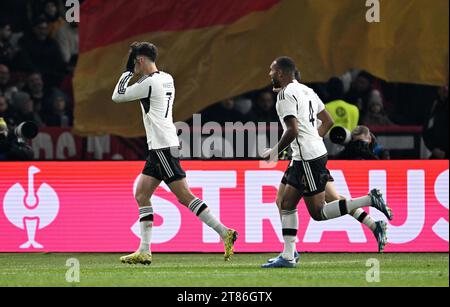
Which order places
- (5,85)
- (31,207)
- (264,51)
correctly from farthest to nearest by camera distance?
(5,85)
(264,51)
(31,207)

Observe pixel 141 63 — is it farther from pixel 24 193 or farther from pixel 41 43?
pixel 41 43

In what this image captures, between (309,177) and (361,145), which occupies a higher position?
(361,145)

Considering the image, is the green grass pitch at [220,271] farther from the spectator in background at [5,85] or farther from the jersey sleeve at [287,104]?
the spectator in background at [5,85]

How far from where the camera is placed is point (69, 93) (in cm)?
1759

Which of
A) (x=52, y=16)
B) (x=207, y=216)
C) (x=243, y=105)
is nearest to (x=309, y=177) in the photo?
(x=207, y=216)

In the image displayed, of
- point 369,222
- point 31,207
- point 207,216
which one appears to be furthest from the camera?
point 31,207

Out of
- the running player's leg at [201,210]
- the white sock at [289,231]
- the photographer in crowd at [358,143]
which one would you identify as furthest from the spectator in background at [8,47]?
the white sock at [289,231]

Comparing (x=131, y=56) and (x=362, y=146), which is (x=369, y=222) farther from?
(x=131, y=56)

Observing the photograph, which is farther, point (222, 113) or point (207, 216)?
point (222, 113)

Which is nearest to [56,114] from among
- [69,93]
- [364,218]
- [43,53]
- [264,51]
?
[69,93]

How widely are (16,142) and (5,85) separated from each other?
→ 2.96 m

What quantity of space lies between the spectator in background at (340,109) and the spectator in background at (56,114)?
355cm

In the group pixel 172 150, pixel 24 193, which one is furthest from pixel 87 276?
pixel 24 193

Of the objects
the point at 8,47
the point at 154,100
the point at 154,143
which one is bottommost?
the point at 154,143
